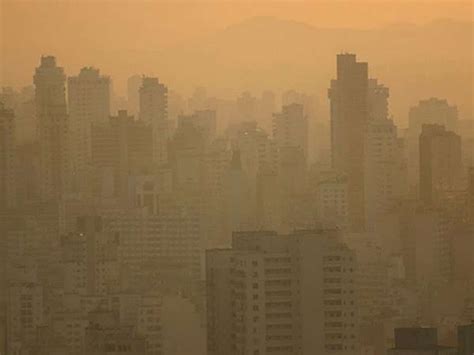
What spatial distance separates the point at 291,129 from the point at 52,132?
2.83 ft

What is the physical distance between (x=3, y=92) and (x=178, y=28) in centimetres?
63

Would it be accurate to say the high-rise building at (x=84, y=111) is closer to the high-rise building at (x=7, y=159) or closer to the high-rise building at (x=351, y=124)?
the high-rise building at (x=7, y=159)

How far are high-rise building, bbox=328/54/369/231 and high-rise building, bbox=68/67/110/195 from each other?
80 centimetres

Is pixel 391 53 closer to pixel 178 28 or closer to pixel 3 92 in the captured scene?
pixel 178 28

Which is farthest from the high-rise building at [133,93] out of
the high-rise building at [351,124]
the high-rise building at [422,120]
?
the high-rise building at [422,120]

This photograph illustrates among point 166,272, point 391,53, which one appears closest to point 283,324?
point 166,272

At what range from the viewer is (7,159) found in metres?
5.36

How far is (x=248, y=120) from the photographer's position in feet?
17.4

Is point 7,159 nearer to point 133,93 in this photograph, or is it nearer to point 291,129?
point 133,93

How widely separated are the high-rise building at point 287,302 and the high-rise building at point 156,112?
0.73 metres

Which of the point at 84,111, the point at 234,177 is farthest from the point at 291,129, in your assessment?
the point at 84,111

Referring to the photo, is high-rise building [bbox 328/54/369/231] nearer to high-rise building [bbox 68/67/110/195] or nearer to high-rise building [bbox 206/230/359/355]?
high-rise building [bbox 206/230/359/355]

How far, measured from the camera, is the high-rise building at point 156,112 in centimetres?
521

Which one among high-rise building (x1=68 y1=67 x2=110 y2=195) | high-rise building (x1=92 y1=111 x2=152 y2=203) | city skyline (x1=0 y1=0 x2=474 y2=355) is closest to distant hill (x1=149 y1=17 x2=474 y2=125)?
city skyline (x1=0 y1=0 x2=474 y2=355)
